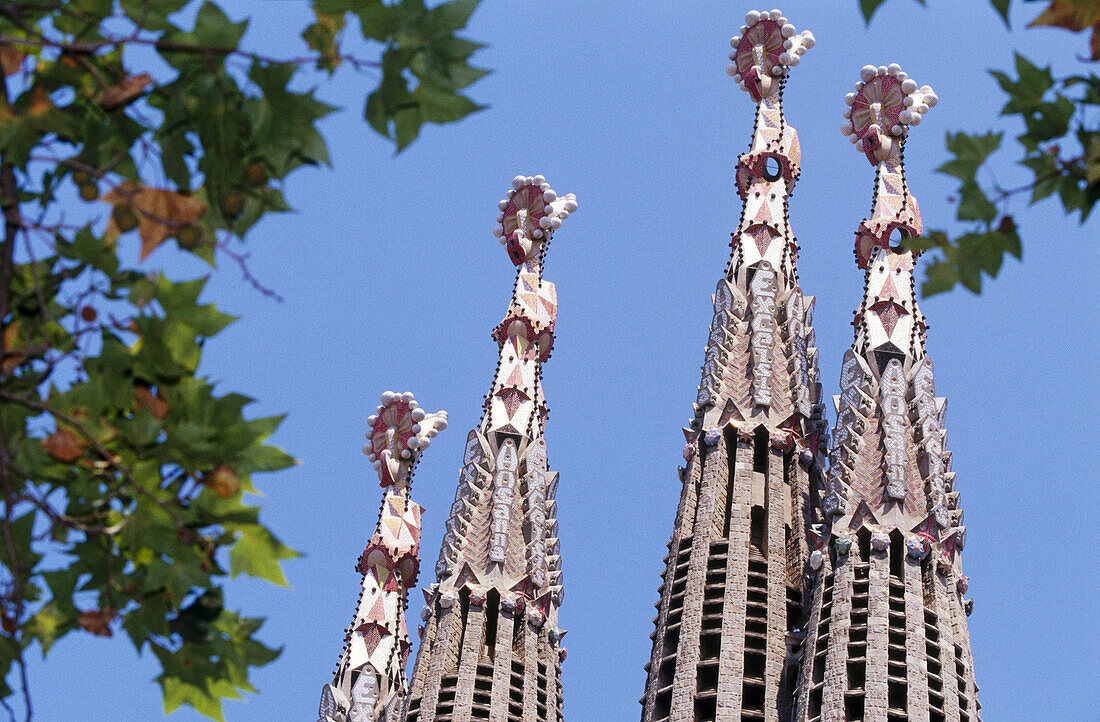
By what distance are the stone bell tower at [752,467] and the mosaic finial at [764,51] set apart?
4 cm

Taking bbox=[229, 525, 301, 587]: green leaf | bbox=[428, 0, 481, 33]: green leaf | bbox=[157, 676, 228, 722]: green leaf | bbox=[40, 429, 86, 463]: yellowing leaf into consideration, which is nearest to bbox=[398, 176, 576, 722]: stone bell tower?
bbox=[157, 676, 228, 722]: green leaf

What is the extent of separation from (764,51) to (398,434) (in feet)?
50.4

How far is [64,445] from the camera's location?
6.93 metres

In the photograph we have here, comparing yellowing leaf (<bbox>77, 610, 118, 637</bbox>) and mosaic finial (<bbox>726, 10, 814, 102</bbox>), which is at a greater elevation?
mosaic finial (<bbox>726, 10, 814, 102</bbox>)

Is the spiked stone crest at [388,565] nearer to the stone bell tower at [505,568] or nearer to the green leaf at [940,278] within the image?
the stone bell tower at [505,568]

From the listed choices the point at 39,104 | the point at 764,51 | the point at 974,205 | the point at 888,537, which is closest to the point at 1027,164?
the point at 974,205

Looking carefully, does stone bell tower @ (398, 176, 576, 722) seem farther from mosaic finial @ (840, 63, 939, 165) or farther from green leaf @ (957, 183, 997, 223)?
green leaf @ (957, 183, 997, 223)

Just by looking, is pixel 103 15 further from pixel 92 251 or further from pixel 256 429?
pixel 256 429

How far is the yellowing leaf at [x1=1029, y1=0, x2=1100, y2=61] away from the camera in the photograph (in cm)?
670

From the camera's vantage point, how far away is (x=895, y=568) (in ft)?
139

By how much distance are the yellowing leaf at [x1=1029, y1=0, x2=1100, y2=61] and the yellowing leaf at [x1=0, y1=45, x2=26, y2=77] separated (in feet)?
12.1

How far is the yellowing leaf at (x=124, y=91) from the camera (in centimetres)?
718

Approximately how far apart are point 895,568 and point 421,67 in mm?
36562

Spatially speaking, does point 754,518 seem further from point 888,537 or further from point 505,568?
point 505,568
